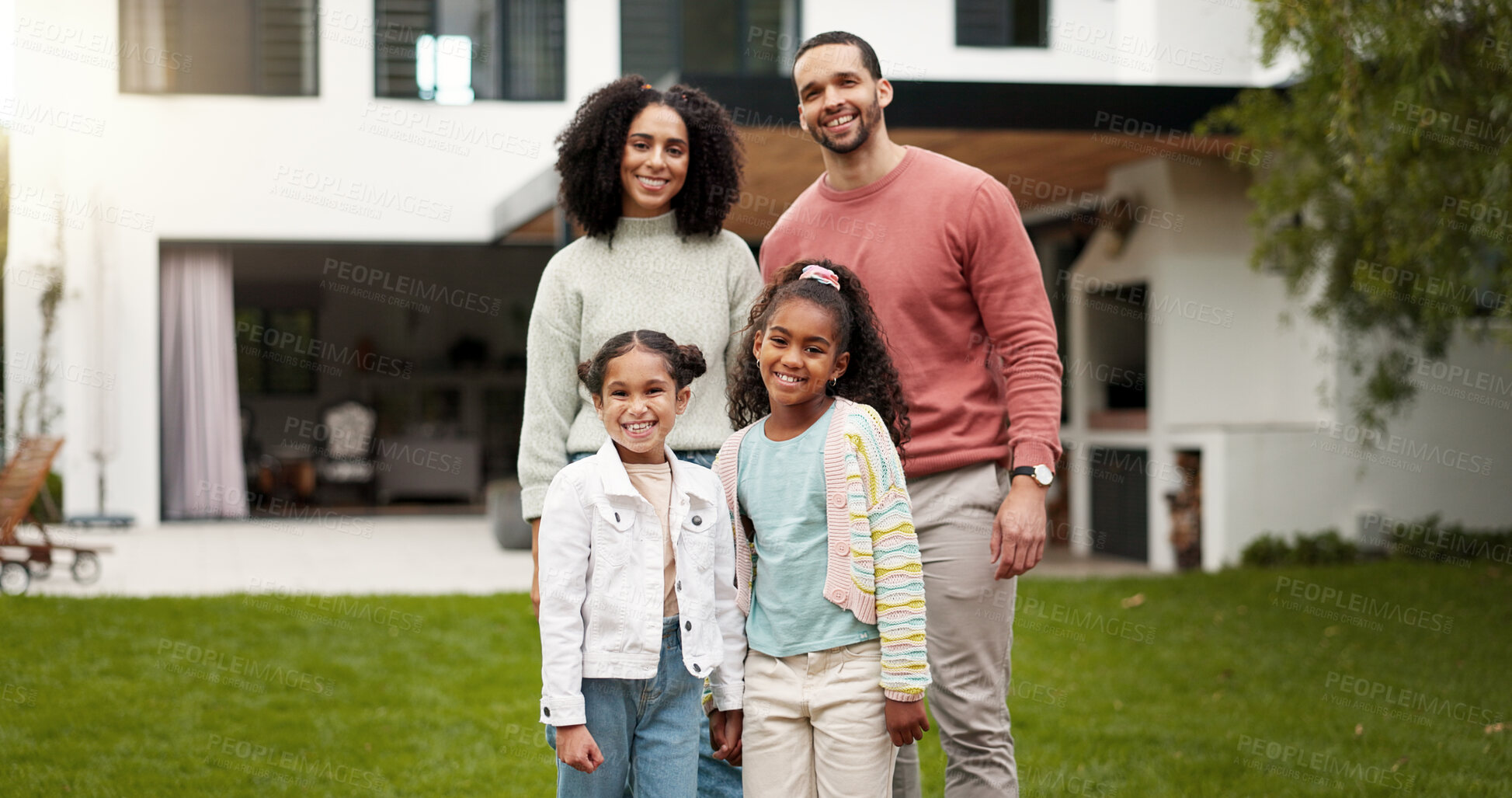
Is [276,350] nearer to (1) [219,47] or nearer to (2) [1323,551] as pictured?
(1) [219,47]

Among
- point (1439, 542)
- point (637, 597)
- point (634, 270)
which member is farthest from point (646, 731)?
point (1439, 542)

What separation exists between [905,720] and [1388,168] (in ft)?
14.4

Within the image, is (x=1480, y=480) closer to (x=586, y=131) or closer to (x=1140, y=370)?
(x=1140, y=370)

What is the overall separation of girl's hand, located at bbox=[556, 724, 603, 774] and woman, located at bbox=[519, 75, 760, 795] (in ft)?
1.50

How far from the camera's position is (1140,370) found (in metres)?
9.45

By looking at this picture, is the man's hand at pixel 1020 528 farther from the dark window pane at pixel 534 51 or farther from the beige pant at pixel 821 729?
the dark window pane at pixel 534 51

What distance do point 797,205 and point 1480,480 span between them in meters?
7.49

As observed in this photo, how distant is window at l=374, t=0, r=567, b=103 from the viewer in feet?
38.0

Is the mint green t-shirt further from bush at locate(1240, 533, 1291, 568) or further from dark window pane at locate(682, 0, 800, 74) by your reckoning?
dark window pane at locate(682, 0, 800, 74)

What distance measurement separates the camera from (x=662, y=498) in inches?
90.0

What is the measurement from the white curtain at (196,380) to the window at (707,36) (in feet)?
13.6

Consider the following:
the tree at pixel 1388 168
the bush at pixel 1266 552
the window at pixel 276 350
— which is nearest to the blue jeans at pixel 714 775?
the tree at pixel 1388 168

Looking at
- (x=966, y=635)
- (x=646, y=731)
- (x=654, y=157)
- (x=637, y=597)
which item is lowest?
(x=646, y=731)

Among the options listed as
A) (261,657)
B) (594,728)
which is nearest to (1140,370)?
(261,657)
